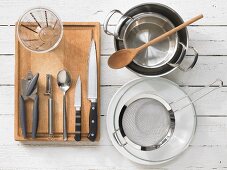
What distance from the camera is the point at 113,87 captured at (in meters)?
1.01

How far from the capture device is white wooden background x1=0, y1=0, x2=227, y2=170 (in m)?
1.01

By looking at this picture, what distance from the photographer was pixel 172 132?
97 centimetres

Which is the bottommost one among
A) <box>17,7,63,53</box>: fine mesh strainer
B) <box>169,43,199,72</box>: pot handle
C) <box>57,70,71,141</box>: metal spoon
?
<box>57,70,71,141</box>: metal spoon

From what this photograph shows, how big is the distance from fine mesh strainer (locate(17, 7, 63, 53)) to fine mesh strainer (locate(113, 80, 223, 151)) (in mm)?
234

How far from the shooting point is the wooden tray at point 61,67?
99 centimetres

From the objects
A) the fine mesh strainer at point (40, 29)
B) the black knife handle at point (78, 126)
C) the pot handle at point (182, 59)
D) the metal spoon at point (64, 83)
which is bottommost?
the black knife handle at point (78, 126)

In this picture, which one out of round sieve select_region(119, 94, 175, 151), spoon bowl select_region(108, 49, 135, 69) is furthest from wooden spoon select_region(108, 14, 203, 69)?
round sieve select_region(119, 94, 175, 151)

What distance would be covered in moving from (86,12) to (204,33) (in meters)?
0.29

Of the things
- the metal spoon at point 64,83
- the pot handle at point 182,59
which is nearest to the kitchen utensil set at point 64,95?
the metal spoon at point 64,83

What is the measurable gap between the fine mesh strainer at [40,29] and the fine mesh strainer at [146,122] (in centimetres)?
23

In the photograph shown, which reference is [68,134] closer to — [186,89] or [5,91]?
[5,91]

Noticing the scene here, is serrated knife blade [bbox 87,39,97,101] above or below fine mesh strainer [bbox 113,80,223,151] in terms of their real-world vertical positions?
above

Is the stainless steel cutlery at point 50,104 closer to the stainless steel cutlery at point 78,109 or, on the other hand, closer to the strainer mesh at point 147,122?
the stainless steel cutlery at point 78,109

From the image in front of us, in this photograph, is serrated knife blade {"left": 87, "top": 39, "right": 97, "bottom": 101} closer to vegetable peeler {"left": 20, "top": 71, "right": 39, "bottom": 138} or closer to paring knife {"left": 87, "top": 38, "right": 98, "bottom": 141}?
paring knife {"left": 87, "top": 38, "right": 98, "bottom": 141}
